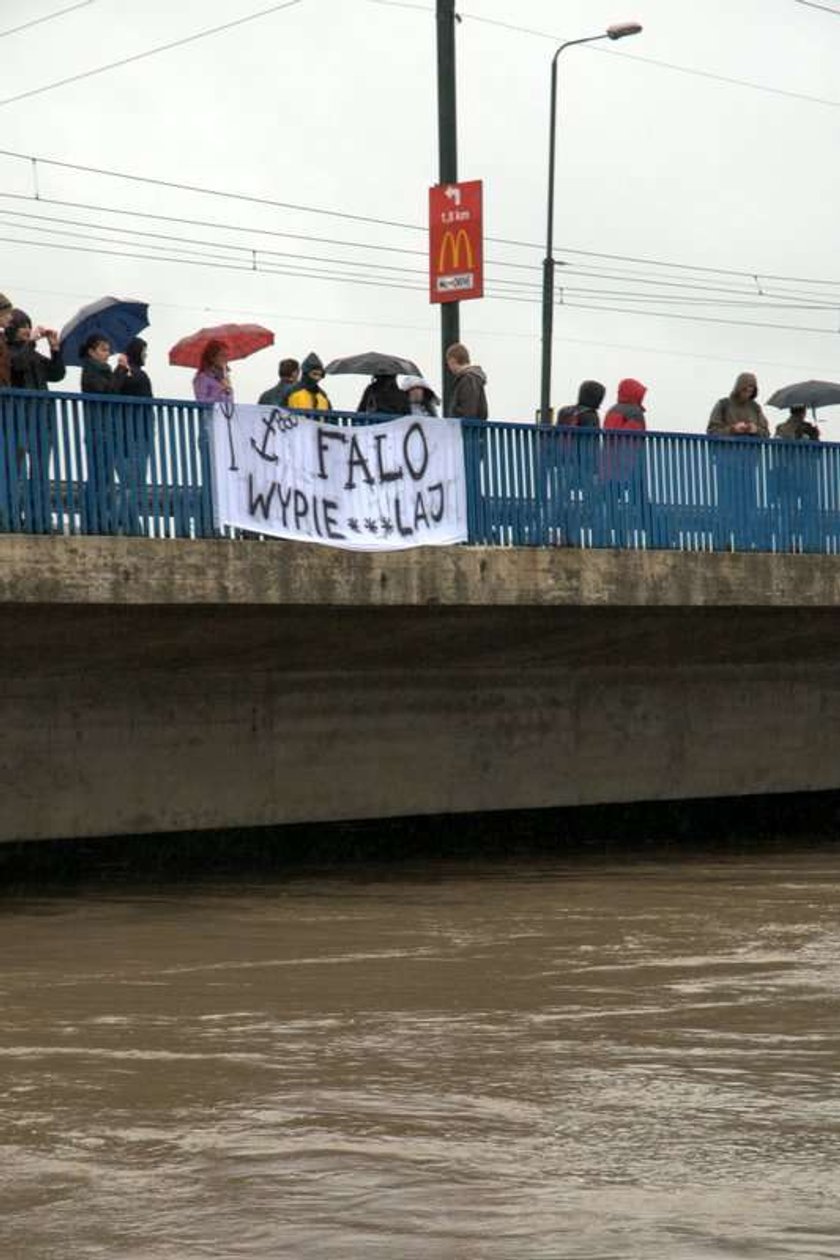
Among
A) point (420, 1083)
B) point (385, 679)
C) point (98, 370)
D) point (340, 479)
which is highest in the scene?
point (98, 370)

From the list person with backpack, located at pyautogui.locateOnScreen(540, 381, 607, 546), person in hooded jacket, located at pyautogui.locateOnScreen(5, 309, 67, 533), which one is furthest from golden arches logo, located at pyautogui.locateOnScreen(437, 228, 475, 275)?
person in hooded jacket, located at pyautogui.locateOnScreen(5, 309, 67, 533)

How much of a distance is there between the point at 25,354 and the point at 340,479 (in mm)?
2844

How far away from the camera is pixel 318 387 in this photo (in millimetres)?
18688

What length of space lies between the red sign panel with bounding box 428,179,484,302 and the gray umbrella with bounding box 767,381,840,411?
13.6 feet

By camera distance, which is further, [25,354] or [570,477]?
[570,477]

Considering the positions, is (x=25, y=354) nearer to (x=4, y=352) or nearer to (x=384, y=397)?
(x=4, y=352)

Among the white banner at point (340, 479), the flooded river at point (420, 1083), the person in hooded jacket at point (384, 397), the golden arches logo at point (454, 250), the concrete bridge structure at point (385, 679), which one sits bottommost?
the flooded river at point (420, 1083)

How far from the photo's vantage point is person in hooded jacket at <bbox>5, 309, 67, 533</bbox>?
53.7ft

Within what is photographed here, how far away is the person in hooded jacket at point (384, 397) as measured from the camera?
19156 mm

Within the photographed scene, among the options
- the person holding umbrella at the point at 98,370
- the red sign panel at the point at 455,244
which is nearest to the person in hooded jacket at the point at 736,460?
the red sign panel at the point at 455,244

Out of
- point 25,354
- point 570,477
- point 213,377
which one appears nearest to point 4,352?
point 25,354

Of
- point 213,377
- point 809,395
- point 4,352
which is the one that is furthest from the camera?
point 809,395

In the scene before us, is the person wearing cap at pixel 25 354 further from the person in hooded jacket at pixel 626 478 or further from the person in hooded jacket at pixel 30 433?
the person in hooded jacket at pixel 626 478

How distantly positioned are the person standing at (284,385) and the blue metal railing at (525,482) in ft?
1.61
